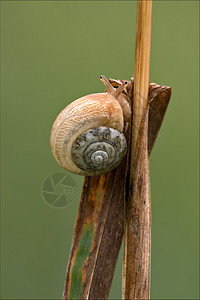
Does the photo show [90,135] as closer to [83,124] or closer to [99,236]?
[83,124]

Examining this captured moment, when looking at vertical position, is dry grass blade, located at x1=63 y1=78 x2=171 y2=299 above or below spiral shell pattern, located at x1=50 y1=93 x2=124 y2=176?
below

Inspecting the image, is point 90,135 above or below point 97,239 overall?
above

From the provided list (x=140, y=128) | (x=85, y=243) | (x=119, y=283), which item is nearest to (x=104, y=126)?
(x=140, y=128)

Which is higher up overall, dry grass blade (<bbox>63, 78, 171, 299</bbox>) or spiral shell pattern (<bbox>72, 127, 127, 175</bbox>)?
spiral shell pattern (<bbox>72, 127, 127, 175</bbox>)

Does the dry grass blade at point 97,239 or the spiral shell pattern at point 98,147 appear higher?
the spiral shell pattern at point 98,147

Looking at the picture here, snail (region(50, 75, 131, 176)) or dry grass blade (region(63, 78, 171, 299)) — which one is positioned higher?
snail (region(50, 75, 131, 176))

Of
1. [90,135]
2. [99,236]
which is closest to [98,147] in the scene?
[90,135]

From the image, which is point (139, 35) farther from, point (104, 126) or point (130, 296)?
point (130, 296)

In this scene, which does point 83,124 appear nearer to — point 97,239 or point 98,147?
point 98,147

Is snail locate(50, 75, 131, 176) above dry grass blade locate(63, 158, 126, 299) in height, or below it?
above
